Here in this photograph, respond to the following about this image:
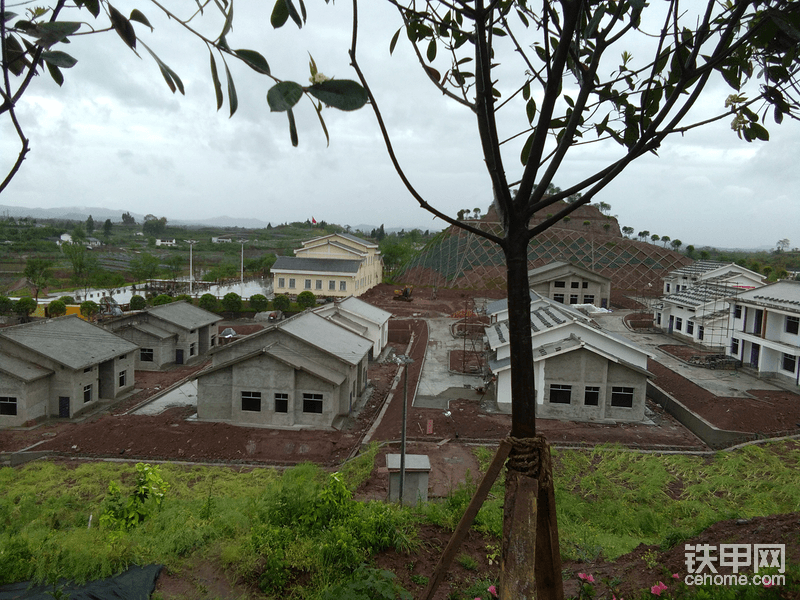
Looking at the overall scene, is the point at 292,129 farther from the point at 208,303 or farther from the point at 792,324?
the point at 208,303

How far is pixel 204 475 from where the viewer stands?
50.2ft

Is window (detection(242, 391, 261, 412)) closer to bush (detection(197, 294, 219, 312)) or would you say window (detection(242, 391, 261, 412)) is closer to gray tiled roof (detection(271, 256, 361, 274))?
bush (detection(197, 294, 219, 312))

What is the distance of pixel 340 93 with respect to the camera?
87.7 inches

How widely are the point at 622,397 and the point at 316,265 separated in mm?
38277

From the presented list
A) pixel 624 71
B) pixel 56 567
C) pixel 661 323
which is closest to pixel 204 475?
pixel 56 567

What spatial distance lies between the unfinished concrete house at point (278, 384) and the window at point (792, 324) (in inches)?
920

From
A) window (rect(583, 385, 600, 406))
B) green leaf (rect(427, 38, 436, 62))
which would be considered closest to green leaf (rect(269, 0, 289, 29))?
green leaf (rect(427, 38, 436, 62))

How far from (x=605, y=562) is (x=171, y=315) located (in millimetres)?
29452

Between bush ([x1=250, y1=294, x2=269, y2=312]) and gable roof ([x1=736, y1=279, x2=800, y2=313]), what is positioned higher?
gable roof ([x1=736, y1=279, x2=800, y2=313])

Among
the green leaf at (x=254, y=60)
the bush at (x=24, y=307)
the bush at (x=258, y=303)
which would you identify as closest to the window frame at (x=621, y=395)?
the green leaf at (x=254, y=60)

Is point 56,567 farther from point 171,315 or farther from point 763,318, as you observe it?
point 763,318

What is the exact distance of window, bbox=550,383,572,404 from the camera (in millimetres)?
21531

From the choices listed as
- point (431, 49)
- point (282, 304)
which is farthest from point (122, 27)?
point (282, 304)

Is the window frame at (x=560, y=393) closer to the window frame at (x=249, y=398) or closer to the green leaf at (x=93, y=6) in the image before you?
the window frame at (x=249, y=398)
